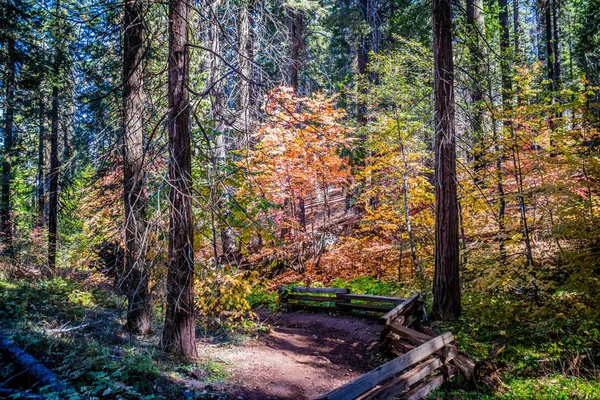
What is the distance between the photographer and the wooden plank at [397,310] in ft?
23.6

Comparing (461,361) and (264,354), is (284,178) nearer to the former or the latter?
(264,354)

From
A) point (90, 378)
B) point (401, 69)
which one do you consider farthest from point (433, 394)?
point (401, 69)

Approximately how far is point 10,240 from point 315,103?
1166 cm

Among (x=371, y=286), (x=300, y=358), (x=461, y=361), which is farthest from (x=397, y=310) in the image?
(x=371, y=286)

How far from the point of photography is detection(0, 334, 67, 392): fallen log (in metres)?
3.73

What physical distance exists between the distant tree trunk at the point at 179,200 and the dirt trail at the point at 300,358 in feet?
3.13

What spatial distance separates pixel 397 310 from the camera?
774cm

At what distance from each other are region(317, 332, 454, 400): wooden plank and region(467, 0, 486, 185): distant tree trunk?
3926 mm

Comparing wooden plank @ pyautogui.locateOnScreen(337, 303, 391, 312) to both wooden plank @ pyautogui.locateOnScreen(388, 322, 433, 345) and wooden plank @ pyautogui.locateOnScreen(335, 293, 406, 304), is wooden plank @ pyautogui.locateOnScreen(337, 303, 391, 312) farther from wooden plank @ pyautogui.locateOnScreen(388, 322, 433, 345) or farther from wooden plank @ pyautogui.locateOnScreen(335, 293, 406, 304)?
wooden plank @ pyautogui.locateOnScreen(388, 322, 433, 345)

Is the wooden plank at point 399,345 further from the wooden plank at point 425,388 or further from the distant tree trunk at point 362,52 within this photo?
the distant tree trunk at point 362,52

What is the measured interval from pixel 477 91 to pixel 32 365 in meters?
10.8

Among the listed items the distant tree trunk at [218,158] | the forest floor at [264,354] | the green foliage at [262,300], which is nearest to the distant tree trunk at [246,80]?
the distant tree trunk at [218,158]

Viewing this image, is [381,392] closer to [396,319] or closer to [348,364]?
[348,364]

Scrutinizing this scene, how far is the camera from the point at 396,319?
7.51 m
